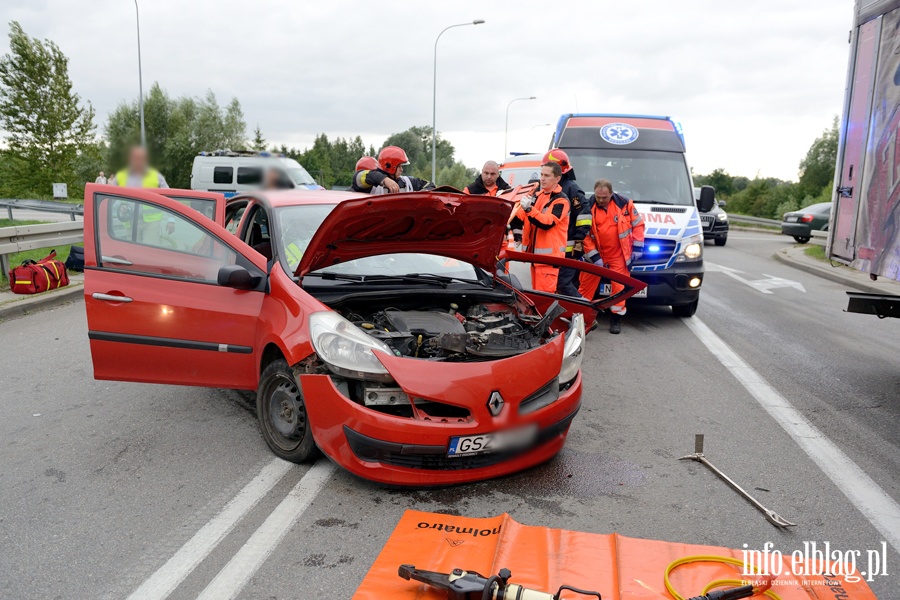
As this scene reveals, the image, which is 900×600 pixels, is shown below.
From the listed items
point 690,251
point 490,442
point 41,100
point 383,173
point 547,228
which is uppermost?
point 41,100

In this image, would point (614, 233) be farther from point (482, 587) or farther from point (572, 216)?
point (482, 587)

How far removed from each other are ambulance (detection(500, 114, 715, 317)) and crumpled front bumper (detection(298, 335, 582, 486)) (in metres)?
4.69

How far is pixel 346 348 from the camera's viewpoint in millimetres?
3393

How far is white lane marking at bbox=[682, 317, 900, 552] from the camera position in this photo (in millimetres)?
3336

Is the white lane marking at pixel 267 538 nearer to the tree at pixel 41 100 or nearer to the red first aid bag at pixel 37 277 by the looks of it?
the tree at pixel 41 100

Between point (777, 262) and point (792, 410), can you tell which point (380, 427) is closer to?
point (792, 410)

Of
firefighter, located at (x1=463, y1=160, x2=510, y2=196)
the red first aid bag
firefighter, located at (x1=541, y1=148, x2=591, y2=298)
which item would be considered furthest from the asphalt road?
firefighter, located at (x1=463, y1=160, x2=510, y2=196)

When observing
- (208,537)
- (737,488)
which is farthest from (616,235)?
(208,537)

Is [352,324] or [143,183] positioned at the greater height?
[143,183]

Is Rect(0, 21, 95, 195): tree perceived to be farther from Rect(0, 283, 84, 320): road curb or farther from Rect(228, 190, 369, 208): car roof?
Rect(228, 190, 369, 208): car roof

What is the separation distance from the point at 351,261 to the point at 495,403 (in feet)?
5.02

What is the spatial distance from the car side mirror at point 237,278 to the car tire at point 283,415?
50 cm

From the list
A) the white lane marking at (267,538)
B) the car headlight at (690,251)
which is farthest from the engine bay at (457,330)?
the car headlight at (690,251)

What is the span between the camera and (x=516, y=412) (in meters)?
3.43
